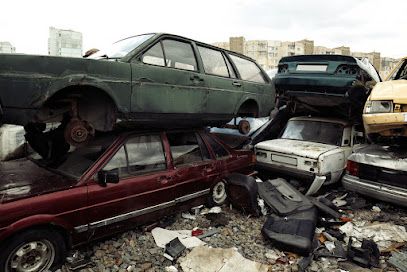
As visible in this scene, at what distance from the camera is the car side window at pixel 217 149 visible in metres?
4.47

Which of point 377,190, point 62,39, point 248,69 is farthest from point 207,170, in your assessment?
point 62,39

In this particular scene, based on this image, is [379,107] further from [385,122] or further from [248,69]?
[248,69]

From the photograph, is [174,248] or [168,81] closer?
[174,248]

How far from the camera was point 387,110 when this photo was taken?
4.11 meters

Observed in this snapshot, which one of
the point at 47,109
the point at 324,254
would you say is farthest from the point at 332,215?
the point at 47,109

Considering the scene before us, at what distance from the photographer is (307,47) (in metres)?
36.7

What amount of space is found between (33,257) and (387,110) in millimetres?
4747

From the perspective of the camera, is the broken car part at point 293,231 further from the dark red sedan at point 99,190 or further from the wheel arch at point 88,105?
the wheel arch at point 88,105

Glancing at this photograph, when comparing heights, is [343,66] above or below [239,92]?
above

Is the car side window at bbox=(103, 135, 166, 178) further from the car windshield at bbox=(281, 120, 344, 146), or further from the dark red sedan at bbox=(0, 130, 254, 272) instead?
the car windshield at bbox=(281, 120, 344, 146)

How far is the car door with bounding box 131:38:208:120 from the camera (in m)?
3.49

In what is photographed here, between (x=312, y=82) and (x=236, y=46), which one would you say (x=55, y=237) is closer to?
(x=312, y=82)

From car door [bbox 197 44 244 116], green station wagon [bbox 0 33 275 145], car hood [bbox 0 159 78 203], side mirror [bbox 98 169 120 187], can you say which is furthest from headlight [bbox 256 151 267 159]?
car hood [bbox 0 159 78 203]

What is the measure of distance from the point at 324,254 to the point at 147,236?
2133mm
